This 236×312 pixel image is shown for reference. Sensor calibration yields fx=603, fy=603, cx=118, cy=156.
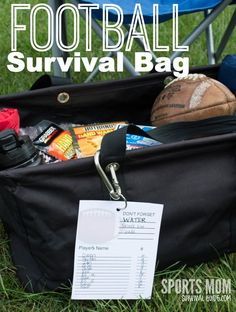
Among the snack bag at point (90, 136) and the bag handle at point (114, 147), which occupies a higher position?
the bag handle at point (114, 147)

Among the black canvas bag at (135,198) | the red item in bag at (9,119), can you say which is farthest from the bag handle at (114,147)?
the red item in bag at (9,119)

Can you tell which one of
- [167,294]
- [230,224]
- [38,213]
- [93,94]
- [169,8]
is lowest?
[167,294]

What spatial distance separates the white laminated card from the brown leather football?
0.32 meters

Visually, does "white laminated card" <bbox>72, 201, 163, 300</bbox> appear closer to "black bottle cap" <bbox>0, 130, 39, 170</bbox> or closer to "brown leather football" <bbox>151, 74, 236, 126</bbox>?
"black bottle cap" <bbox>0, 130, 39, 170</bbox>

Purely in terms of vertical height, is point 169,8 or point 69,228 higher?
point 169,8

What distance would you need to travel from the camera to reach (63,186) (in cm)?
119

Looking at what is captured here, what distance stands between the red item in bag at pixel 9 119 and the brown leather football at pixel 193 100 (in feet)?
1.19

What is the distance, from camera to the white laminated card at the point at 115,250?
120 centimetres

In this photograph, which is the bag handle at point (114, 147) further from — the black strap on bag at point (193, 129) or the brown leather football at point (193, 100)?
the brown leather football at point (193, 100)

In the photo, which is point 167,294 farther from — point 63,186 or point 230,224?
point 63,186

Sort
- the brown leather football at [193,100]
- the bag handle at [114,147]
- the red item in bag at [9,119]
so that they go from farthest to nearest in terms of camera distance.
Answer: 1. the brown leather football at [193,100]
2. the red item in bag at [9,119]
3. the bag handle at [114,147]

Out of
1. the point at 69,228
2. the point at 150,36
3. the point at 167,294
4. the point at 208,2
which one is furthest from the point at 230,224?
the point at 150,36

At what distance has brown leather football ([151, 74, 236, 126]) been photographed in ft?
4.80

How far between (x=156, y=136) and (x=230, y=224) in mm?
259
